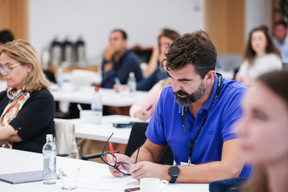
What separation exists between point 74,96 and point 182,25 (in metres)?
6.78

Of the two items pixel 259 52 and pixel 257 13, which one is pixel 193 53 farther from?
pixel 257 13

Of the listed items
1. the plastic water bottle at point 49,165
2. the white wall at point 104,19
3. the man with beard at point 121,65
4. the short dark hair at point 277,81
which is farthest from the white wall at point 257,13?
the short dark hair at point 277,81

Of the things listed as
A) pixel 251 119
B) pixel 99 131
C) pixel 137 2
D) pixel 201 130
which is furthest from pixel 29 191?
pixel 137 2

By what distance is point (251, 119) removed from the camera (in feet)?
3.88

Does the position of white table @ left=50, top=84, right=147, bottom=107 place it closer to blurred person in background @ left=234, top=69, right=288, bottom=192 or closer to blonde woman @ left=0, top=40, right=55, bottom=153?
blonde woman @ left=0, top=40, right=55, bottom=153

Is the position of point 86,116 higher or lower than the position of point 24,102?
lower

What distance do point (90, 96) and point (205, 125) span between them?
11.2ft

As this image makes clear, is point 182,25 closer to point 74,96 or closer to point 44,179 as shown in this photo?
point 74,96

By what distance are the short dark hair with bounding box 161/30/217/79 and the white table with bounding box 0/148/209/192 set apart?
60cm

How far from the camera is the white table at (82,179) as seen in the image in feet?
7.65

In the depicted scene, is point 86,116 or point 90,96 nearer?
point 86,116

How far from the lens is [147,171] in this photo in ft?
7.79

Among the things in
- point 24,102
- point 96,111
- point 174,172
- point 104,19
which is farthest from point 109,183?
point 104,19

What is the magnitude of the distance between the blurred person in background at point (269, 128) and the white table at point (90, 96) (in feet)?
14.4
